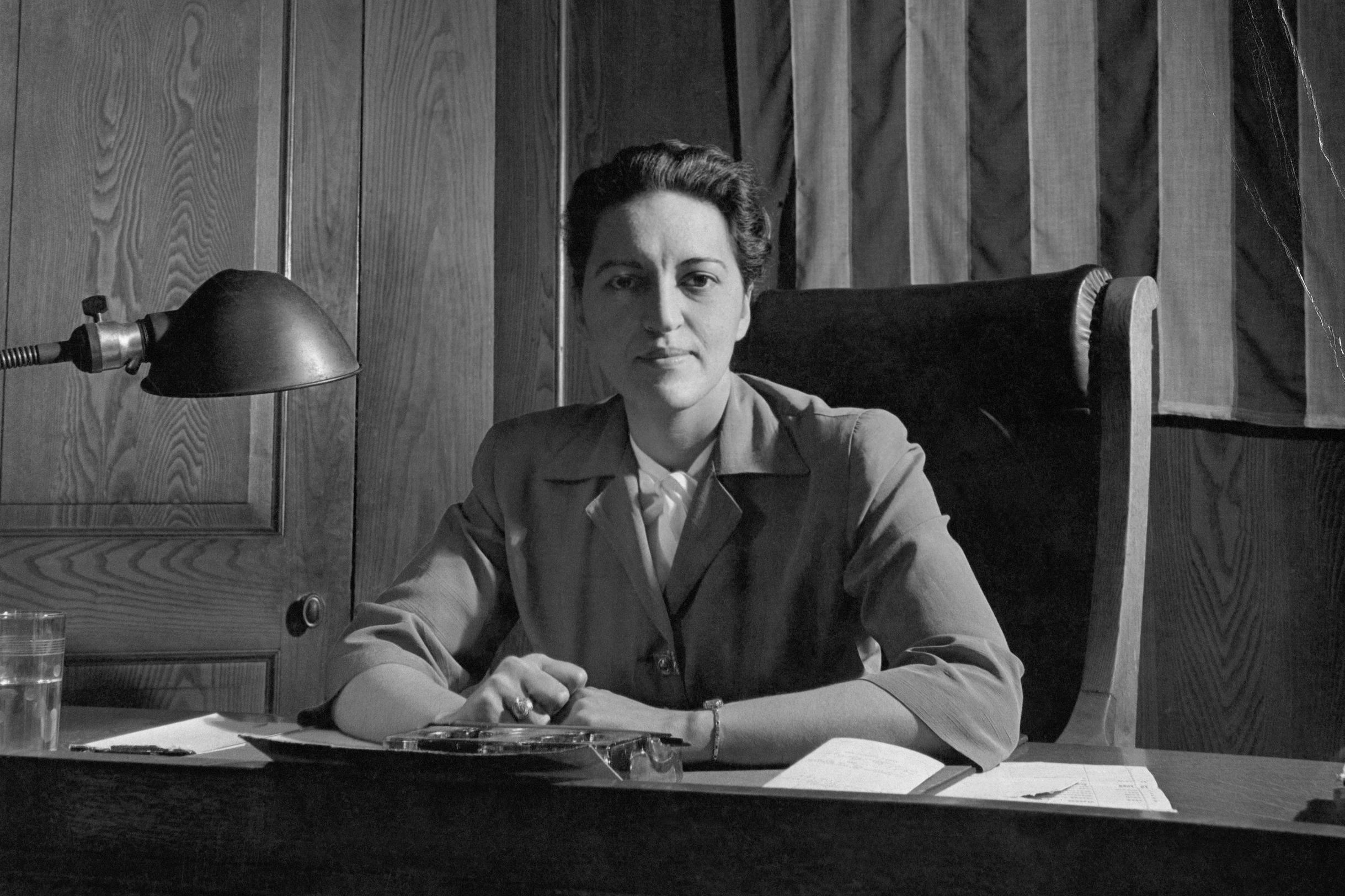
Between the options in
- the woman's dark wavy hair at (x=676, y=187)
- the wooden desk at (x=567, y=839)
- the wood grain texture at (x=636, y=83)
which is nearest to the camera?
the wooden desk at (x=567, y=839)

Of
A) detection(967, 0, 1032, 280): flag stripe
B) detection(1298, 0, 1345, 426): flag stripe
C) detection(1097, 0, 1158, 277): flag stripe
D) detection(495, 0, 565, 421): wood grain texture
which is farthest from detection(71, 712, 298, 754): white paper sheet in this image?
detection(1298, 0, 1345, 426): flag stripe

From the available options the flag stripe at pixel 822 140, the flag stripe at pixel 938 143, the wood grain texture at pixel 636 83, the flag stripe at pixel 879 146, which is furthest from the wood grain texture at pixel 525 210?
the flag stripe at pixel 938 143

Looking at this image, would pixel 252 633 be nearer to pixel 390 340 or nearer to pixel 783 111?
pixel 390 340

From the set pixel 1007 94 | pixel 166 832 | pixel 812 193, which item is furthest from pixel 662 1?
pixel 166 832

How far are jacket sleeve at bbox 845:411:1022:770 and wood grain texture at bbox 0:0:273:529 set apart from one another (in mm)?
1089

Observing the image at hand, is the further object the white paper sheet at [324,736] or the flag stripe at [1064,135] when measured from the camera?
the flag stripe at [1064,135]

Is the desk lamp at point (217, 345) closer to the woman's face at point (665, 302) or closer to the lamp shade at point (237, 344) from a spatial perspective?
the lamp shade at point (237, 344)

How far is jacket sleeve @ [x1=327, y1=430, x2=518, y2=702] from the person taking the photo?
1.45 meters

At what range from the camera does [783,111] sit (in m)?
2.45

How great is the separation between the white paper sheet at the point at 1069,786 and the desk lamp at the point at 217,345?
70cm

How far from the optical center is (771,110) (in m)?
2.46

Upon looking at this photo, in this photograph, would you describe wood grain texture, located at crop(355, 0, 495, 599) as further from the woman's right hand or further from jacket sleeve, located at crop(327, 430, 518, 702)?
the woman's right hand

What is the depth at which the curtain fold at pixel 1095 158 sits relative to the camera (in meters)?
2.17

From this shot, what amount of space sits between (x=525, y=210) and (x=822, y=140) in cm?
61
